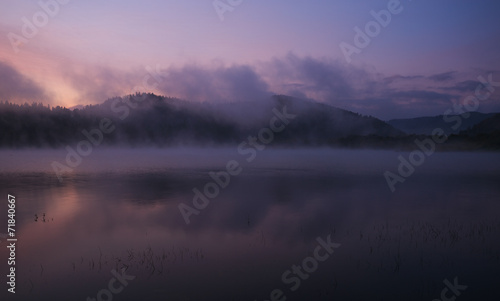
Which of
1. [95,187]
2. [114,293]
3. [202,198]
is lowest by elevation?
[114,293]

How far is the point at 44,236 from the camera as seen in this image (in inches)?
760

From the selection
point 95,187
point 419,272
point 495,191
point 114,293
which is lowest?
point 419,272

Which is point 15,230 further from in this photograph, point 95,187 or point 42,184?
point 42,184

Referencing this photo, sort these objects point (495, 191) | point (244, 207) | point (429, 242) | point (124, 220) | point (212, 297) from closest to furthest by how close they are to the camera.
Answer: point (212, 297) < point (429, 242) < point (124, 220) < point (244, 207) < point (495, 191)

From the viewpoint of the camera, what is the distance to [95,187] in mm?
42750

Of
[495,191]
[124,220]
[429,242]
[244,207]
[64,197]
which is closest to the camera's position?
[429,242]

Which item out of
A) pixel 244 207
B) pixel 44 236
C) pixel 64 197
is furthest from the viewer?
pixel 64 197

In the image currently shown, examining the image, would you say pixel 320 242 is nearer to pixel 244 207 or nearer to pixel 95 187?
pixel 244 207

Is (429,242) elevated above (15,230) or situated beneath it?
situated beneath

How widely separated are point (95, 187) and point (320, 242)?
32.5 m

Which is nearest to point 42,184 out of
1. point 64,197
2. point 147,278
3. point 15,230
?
point 64,197

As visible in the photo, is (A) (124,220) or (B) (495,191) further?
(B) (495,191)

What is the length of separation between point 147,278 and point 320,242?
28.9ft

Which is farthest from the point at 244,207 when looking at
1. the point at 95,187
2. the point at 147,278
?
the point at 95,187
